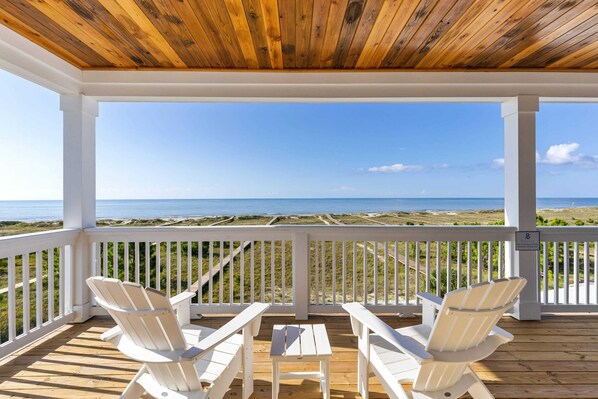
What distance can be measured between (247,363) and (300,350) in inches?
16.2

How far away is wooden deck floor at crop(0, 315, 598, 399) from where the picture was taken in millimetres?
2115

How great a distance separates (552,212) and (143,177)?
82.6 feet

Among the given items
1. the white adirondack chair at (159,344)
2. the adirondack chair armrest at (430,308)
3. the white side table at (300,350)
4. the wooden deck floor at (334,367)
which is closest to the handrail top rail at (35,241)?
the wooden deck floor at (334,367)

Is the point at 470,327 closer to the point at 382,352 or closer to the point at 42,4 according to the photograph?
the point at 382,352

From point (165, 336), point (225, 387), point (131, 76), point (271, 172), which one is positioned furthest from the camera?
point (271, 172)

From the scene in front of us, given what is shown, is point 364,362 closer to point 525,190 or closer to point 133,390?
point 133,390

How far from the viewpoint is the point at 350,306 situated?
2113 millimetres

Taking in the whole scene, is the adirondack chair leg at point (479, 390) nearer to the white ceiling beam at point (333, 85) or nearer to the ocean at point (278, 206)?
the white ceiling beam at point (333, 85)

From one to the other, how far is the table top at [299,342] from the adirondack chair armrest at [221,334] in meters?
0.20

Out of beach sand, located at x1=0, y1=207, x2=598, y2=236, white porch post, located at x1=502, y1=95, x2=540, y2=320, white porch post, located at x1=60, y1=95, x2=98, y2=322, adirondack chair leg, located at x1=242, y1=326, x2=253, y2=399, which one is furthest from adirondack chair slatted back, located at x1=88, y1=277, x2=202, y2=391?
beach sand, located at x1=0, y1=207, x2=598, y2=236

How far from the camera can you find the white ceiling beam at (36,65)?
253cm

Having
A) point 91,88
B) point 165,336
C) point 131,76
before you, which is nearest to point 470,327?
point 165,336

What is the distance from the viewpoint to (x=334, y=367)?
241cm

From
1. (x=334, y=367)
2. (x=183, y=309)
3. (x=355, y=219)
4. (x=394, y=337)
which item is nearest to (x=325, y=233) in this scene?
(x=334, y=367)
